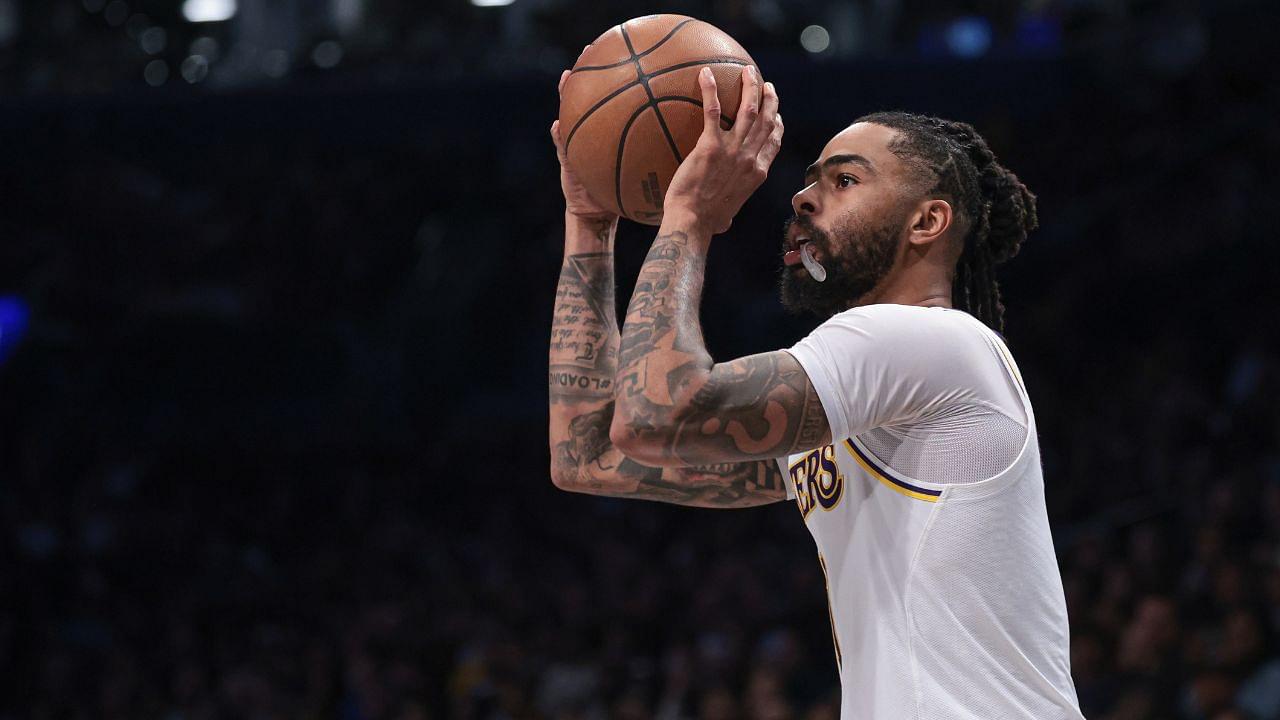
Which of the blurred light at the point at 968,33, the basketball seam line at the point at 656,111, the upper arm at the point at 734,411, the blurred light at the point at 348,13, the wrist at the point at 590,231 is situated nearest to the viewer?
the upper arm at the point at 734,411

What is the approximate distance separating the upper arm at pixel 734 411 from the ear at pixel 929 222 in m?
0.42

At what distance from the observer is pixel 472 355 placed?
13.2m

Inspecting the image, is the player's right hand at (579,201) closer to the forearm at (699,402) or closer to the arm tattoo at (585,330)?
the arm tattoo at (585,330)

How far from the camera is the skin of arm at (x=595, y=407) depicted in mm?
2797

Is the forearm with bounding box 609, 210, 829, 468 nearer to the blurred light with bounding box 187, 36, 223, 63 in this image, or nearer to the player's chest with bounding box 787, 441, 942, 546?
the player's chest with bounding box 787, 441, 942, 546

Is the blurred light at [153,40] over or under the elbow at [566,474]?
over

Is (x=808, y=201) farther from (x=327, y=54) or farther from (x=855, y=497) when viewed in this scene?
(x=327, y=54)

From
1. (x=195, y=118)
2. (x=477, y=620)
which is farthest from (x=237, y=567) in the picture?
(x=195, y=118)

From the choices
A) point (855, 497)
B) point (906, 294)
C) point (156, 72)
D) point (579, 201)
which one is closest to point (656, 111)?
point (579, 201)

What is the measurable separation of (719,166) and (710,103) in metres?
0.13

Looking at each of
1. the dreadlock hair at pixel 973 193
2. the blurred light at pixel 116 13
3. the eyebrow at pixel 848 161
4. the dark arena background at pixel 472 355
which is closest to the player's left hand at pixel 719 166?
the eyebrow at pixel 848 161

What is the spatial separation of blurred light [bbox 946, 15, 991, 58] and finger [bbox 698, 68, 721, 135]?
9.41 m

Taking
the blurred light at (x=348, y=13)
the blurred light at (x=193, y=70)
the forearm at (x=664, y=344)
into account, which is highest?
the blurred light at (x=348, y=13)

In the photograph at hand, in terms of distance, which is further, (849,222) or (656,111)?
(656,111)
